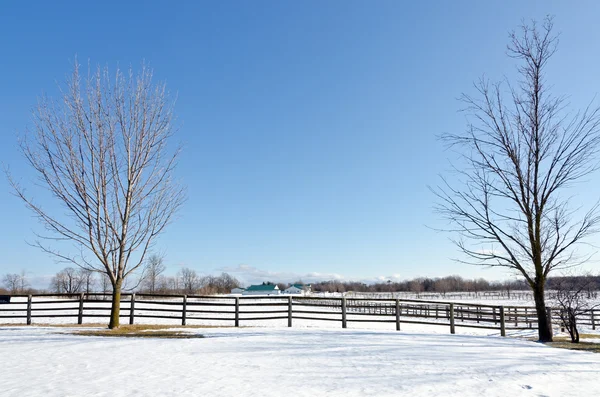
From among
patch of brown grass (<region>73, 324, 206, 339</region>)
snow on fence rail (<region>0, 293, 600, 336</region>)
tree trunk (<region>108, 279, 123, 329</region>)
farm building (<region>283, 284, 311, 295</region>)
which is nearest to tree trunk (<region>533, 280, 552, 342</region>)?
snow on fence rail (<region>0, 293, 600, 336</region>)

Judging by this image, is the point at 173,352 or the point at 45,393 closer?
the point at 45,393

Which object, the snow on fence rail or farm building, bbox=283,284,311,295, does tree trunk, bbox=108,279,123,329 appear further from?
farm building, bbox=283,284,311,295

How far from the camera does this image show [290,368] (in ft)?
24.2

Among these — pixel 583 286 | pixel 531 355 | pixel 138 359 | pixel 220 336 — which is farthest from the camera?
pixel 583 286

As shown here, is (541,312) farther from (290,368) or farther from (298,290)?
(298,290)

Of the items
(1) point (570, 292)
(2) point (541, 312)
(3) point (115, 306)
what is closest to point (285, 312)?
(3) point (115, 306)

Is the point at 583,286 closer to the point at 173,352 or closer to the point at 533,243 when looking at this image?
the point at 533,243

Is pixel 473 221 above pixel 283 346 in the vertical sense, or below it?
above

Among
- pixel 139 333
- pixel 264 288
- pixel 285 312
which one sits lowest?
pixel 264 288

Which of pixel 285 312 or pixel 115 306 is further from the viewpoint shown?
pixel 285 312

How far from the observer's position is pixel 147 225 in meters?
15.1

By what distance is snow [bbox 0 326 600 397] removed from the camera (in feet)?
19.7

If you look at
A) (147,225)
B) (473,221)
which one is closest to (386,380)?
(473,221)

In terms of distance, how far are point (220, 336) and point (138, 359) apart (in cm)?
380
